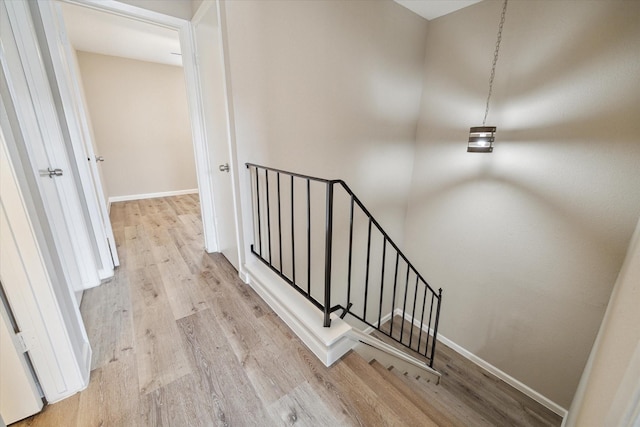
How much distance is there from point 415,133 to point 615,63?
157 cm

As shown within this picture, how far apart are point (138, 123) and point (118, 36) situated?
159cm

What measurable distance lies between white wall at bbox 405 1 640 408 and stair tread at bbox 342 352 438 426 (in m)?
1.94

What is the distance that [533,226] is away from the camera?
2238 mm

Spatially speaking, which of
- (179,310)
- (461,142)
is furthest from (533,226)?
(179,310)

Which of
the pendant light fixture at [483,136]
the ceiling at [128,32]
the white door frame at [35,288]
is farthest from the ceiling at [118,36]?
the pendant light fixture at [483,136]

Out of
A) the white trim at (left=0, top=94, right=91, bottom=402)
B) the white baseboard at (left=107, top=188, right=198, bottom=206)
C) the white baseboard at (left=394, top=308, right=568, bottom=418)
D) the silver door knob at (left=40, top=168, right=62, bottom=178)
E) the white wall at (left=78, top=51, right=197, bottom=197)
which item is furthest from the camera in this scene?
the white baseboard at (left=107, top=188, right=198, bottom=206)

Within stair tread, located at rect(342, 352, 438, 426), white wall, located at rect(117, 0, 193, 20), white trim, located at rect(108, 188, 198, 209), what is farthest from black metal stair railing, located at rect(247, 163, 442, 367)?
white trim, located at rect(108, 188, 198, 209)

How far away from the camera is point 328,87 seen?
211 centimetres

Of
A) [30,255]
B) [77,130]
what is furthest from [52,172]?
[30,255]

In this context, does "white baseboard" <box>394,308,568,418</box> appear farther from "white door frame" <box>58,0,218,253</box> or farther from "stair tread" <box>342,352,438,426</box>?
"white door frame" <box>58,0,218,253</box>

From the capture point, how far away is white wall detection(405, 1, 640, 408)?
1.80 meters

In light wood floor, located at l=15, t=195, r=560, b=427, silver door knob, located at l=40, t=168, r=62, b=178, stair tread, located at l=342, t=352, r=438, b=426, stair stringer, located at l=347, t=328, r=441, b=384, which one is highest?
silver door knob, located at l=40, t=168, r=62, b=178

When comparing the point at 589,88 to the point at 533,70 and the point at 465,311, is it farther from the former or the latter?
the point at 465,311

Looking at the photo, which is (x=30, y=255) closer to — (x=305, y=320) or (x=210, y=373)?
(x=210, y=373)
